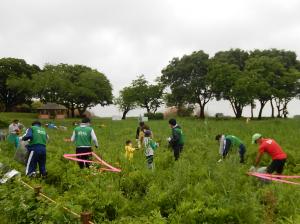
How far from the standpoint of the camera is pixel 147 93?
7038cm

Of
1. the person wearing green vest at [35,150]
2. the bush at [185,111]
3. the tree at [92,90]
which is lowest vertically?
the person wearing green vest at [35,150]

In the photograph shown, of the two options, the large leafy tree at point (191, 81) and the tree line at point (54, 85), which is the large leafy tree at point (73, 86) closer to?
the tree line at point (54, 85)

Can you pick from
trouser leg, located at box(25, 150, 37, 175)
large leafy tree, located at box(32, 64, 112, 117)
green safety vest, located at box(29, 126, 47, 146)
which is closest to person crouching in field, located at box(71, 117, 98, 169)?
green safety vest, located at box(29, 126, 47, 146)

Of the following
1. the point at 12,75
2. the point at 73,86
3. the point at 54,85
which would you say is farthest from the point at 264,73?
the point at 12,75

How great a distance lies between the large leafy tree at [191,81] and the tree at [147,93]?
838cm

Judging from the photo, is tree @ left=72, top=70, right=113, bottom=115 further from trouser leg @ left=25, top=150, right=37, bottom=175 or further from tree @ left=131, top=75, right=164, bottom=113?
trouser leg @ left=25, top=150, right=37, bottom=175

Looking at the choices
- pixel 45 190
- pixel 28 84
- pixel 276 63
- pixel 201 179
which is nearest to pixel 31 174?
pixel 45 190

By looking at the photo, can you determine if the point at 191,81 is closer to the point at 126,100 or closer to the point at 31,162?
the point at 126,100

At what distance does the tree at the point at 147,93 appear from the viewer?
231ft

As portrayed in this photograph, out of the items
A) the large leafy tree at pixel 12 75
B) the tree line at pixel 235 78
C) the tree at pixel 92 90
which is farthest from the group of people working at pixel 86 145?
the large leafy tree at pixel 12 75

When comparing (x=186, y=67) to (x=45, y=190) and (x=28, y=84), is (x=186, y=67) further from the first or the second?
(x=45, y=190)

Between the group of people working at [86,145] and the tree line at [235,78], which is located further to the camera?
the tree line at [235,78]

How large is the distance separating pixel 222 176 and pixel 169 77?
54996 millimetres

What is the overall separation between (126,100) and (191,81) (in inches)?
685
